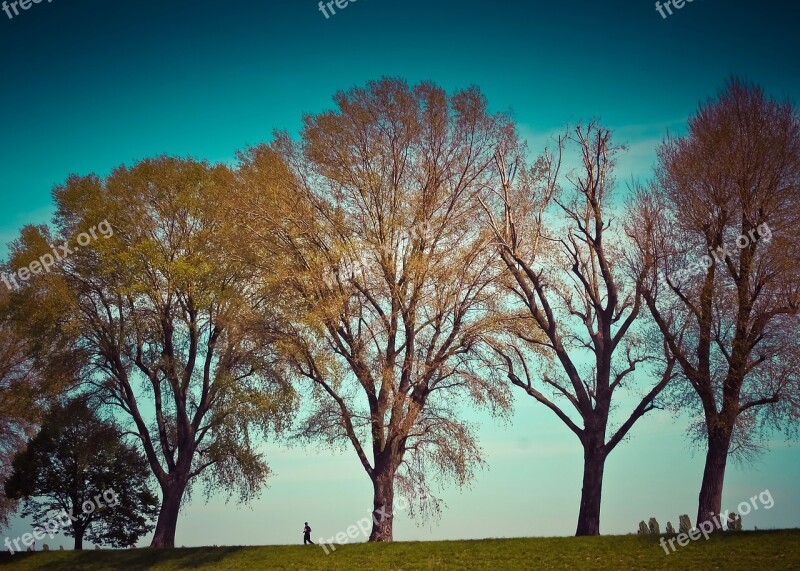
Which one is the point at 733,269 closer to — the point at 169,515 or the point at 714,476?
the point at 714,476

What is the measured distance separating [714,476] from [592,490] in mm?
4095

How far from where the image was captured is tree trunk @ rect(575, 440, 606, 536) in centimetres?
2673

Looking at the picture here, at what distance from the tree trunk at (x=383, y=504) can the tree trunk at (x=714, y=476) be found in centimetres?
1085

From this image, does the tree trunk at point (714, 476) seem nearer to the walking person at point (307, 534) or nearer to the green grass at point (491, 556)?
the green grass at point (491, 556)

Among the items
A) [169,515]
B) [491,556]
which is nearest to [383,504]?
[491,556]

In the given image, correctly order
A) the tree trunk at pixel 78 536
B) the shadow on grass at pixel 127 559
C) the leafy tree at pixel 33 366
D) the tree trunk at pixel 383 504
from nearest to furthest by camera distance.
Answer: the tree trunk at pixel 383 504, the shadow on grass at pixel 127 559, the leafy tree at pixel 33 366, the tree trunk at pixel 78 536

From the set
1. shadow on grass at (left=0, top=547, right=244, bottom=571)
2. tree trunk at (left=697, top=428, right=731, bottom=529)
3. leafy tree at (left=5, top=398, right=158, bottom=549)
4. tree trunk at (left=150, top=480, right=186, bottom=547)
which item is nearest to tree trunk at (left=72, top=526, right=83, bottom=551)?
leafy tree at (left=5, top=398, right=158, bottom=549)

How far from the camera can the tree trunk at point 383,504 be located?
2834cm

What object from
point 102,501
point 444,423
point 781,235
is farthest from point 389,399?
point 102,501

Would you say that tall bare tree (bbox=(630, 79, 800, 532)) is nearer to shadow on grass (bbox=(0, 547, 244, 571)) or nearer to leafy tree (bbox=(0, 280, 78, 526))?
shadow on grass (bbox=(0, 547, 244, 571))

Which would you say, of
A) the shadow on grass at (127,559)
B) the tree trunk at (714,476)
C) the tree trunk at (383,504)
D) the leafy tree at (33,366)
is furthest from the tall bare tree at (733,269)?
the leafy tree at (33,366)

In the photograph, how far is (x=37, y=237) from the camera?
36.2 meters

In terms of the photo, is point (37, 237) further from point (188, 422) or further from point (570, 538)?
point (570, 538)

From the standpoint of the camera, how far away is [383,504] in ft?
93.0
